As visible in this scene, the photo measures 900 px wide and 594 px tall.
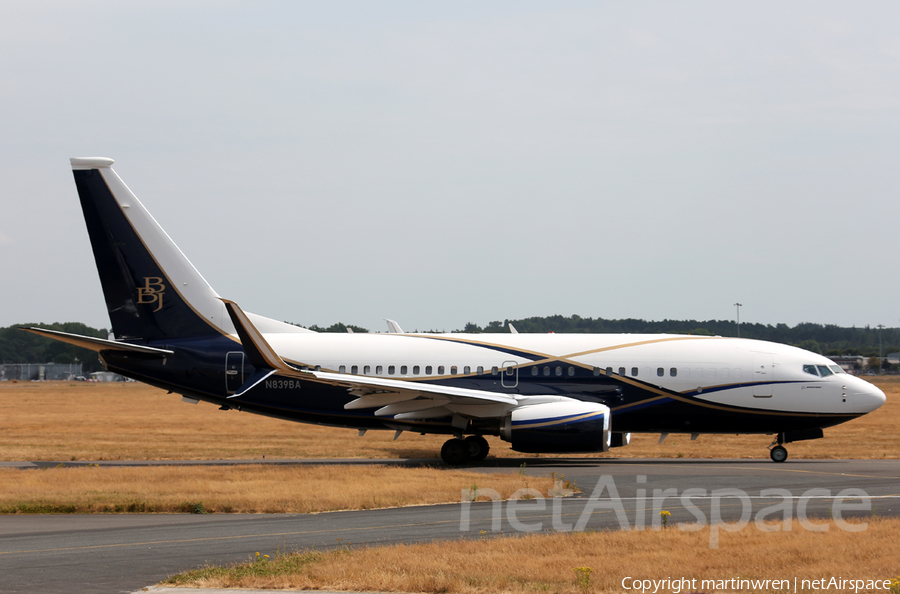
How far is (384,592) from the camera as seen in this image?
988 cm

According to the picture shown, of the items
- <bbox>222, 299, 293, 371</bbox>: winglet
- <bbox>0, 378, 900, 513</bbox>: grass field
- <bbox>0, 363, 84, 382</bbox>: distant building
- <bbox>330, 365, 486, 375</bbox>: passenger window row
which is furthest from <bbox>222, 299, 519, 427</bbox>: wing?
<bbox>0, 363, 84, 382</bbox>: distant building

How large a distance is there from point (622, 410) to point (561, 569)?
656 inches

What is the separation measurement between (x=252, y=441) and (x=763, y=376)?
19.4 metres

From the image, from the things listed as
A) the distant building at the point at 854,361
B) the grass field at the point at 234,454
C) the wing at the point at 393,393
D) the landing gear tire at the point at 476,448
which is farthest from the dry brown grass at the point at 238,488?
the distant building at the point at 854,361

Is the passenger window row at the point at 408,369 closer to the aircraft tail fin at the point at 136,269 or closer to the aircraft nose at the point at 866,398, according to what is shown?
the aircraft tail fin at the point at 136,269

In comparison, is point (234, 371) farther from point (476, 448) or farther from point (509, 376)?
point (509, 376)

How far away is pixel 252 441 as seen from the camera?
35.0 metres

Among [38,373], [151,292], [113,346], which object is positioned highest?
[151,292]

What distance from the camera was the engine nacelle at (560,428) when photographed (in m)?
25.0

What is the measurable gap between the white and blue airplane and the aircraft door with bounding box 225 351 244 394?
0.10 feet

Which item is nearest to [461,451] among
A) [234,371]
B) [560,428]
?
[560,428]

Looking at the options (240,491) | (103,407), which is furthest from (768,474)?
(103,407)

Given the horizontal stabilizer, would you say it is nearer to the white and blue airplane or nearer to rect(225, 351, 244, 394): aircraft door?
the white and blue airplane

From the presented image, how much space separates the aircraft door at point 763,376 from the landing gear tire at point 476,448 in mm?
8298
